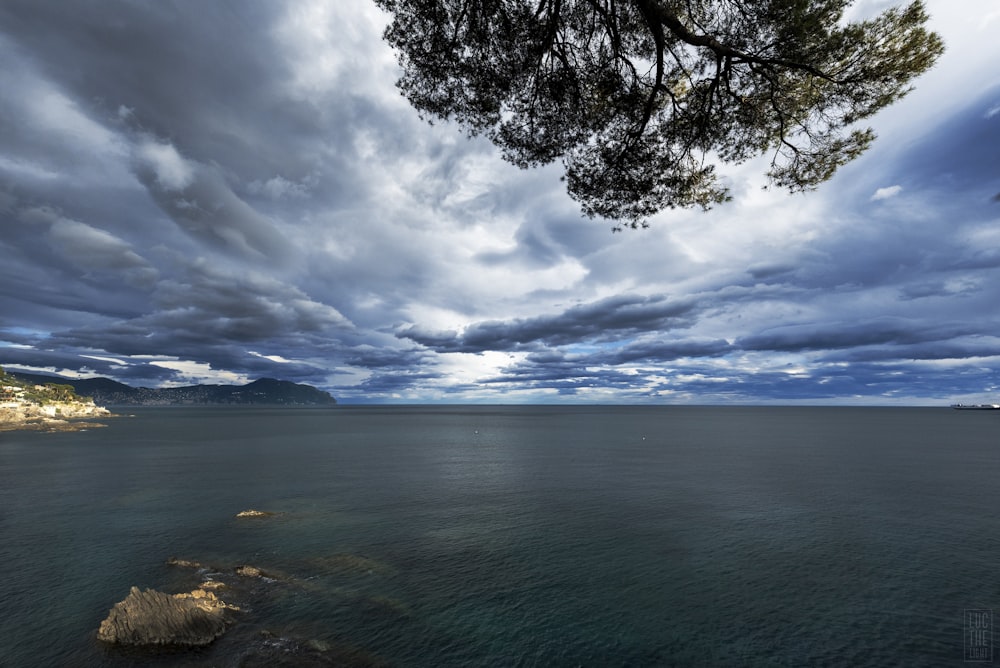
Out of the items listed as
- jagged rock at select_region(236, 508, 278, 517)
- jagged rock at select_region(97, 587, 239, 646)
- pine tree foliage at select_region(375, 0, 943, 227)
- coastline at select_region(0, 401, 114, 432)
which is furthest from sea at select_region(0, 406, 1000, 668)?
coastline at select_region(0, 401, 114, 432)

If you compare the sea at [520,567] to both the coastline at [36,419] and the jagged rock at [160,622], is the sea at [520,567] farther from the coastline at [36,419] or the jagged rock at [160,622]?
the coastline at [36,419]

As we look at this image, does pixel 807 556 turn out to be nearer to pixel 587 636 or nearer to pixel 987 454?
pixel 587 636

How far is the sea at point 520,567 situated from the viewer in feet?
60.3

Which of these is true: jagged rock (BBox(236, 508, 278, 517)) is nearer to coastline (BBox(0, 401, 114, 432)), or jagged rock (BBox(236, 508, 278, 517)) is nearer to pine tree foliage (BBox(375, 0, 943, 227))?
pine tree foliage (BBox(375, 0, 943, 227))

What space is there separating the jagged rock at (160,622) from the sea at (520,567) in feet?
1.73

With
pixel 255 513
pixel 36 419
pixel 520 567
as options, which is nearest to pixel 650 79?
pixel 520 567

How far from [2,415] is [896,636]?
25151 cm

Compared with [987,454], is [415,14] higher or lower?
higher

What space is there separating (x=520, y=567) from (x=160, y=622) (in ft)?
61.3

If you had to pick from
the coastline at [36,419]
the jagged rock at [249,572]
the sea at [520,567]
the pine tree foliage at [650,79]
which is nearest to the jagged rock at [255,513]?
the sea at [520,567]

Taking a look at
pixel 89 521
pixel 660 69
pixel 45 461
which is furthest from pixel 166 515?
pixel 45 461

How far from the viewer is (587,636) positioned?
64.2 feet

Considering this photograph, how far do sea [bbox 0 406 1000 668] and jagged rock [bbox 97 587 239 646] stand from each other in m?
0.53

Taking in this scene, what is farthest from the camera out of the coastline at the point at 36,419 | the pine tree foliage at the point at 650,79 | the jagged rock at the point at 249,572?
the coastline at the point at 36,419
